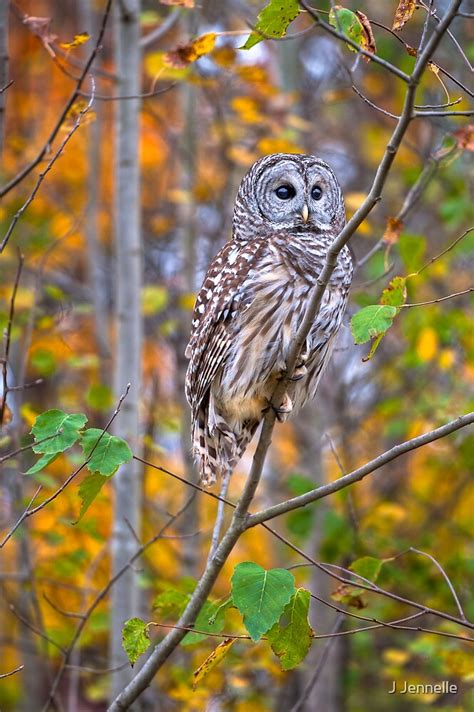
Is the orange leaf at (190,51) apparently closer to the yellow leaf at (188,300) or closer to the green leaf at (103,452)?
the green leaf at (103,452)

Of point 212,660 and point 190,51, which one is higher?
point 190,51

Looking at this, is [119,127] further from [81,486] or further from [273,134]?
[81,486]

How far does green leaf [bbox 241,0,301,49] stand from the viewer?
2494mm

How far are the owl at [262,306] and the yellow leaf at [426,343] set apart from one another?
1.74m

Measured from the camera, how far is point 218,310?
3.68m

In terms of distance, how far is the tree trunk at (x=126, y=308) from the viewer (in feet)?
14.4

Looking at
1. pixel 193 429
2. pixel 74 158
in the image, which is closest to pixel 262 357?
pixel 193 429

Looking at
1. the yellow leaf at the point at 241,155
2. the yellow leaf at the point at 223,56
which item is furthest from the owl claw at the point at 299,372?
the yellow leaf at the point at 241,155

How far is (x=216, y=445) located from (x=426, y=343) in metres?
2.13

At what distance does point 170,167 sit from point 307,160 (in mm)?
5583

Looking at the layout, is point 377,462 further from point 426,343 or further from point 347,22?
point 426,343

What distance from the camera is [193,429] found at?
3.92m
